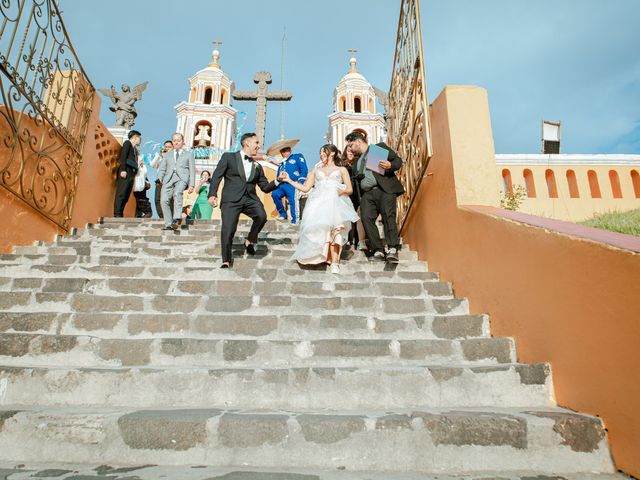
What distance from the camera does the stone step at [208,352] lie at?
259 cm

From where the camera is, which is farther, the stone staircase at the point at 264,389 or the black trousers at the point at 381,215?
the black trousers at the point at 381,215

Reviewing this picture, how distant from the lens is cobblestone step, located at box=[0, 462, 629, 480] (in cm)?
163

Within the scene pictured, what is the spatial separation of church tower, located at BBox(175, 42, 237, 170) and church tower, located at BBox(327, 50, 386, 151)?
8.35m

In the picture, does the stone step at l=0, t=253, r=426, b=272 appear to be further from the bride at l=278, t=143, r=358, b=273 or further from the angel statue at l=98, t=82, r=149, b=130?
the angel statue at l=98, t=82, r=149, b=130

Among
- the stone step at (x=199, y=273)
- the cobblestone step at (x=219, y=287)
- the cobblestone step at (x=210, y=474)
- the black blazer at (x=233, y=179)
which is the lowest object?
the cobblestone step at (x=210, y=474)

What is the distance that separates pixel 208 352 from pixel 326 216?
7.75ft

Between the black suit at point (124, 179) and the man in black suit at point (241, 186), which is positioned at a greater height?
the black suit at point (124, 179)

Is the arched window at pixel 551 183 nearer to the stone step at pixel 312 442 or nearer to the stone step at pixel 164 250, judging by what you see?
the stone step at pixel 164 250

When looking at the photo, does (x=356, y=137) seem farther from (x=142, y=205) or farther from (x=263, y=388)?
(x=142, y=205)

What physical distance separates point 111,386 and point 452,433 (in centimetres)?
197

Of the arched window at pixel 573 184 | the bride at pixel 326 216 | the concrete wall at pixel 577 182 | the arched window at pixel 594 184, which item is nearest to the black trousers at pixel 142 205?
the bride at pixel 326 216

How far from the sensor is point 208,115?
28969 millimetres

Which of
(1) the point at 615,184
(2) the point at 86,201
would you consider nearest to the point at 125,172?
(2) the point at 86,201

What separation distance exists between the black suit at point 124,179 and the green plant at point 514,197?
688 cm
